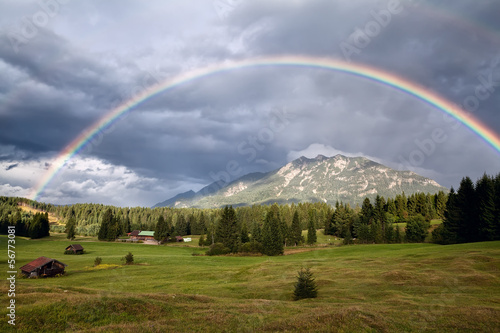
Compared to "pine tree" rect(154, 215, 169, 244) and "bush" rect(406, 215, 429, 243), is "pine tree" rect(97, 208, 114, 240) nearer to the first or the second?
"pine tree" rect(154, 215, 169, 244)

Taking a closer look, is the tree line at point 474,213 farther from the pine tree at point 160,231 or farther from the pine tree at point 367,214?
the pine tree at point 160,231

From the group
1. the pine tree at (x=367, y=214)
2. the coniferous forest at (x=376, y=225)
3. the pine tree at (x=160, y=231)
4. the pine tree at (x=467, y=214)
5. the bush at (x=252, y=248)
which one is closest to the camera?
the coniferous forest at (x=376, y=225)

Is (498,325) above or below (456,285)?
above

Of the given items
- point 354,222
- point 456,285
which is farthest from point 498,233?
point 354,222

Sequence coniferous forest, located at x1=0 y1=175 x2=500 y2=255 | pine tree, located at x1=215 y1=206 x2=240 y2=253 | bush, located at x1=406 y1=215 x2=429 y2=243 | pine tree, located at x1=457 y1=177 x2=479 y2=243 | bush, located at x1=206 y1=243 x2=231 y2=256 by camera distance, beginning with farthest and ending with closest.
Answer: pine tree, located at x1=215 y1=206 x2=240 y2=253
bush, located at x1=406 y1=215 x2=429 y2=243
bush, located at x1=206 y1=243 x2=231 y2=256
pine tree, located at x1=457 y1=177 x2=479 y2=243
coniferous forest, located at x1=0 y1=175 x2=500 y2=255

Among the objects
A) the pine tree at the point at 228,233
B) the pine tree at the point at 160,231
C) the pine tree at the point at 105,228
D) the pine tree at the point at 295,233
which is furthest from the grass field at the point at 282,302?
the pine tree at the point at 105,228

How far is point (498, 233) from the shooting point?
72.1 m

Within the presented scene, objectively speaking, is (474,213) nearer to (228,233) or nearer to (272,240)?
(272,240)

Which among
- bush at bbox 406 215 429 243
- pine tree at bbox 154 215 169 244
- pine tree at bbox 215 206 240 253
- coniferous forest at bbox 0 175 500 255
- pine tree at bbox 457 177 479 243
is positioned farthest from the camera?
pine tree at bbox 154 215 169 244

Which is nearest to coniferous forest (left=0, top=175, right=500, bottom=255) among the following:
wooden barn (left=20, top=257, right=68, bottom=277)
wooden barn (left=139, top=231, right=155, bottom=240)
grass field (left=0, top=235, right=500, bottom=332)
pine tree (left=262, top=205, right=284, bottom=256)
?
pine tree (left=262, top=205, right=284, bottom=256)

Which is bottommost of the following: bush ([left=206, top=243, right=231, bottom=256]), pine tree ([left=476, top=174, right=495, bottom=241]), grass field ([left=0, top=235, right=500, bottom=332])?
bush ([left=206, top=243, right=231, bottom=256])

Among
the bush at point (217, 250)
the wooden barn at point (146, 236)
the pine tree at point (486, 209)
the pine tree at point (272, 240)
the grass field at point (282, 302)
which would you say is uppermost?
the pine tree at point (486, 209)

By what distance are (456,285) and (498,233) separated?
51445 mm

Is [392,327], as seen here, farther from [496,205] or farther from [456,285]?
[496,205]
